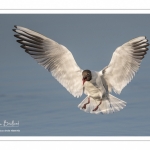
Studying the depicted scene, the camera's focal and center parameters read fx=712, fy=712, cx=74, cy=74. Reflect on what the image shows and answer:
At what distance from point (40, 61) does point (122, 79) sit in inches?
26.3

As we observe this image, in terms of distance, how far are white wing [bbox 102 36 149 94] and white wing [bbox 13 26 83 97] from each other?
10.0 inches

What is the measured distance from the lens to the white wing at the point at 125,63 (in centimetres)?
552

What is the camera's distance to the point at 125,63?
558cm

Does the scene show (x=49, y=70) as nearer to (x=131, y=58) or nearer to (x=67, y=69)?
(x=67, y=69)

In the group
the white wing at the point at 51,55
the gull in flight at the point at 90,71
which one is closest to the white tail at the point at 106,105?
the gull in flight at the point at 90,71

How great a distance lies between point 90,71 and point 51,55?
14.0 inches

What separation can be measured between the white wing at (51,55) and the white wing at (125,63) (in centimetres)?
25

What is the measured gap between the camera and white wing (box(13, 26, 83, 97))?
5586 mm

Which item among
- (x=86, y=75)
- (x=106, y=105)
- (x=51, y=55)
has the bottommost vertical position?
(x=106, y=105)
